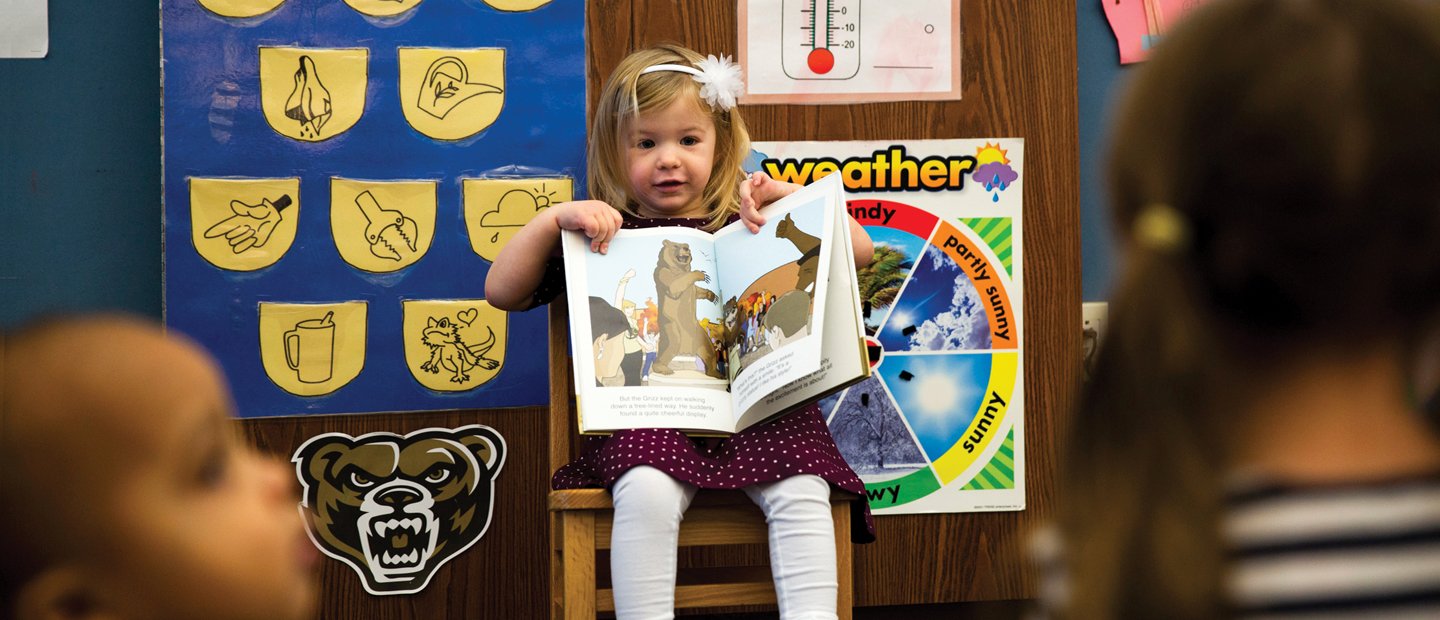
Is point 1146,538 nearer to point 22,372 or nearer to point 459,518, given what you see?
point 22,372

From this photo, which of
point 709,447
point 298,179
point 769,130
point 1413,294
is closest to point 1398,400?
point 1413,294

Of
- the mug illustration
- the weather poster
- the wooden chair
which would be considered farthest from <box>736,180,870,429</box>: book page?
the mug illustration

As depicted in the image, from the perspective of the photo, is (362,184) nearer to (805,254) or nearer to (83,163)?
Answer: (83,163)

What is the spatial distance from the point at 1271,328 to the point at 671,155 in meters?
1.14

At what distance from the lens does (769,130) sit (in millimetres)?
1812

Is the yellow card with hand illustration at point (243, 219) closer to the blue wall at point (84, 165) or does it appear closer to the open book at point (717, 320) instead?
the blue wall at point (84, 165)

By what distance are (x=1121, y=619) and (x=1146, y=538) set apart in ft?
0.11

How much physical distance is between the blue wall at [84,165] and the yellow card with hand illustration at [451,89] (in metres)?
0.35

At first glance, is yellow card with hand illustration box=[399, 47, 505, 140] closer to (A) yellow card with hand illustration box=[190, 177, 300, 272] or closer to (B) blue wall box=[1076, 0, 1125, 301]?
(A) yellow card with hand illustration box=[190, 177, 300, 272]

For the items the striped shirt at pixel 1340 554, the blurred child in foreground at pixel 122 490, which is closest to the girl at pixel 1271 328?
the striped shirt at pixel 1340 554

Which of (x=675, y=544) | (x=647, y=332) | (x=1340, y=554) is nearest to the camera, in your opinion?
(x=1340, y=554)

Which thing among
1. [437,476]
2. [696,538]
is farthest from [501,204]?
[696,538]

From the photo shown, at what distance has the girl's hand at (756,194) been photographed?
149cm

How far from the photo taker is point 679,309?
4.88 feet
